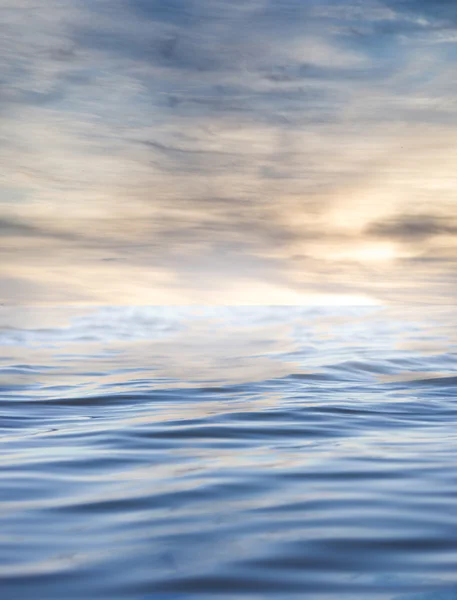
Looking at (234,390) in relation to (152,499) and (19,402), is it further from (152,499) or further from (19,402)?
(152,499)

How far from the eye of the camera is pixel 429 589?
233 centimetres

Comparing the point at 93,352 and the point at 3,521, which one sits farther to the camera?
the point at 93,352

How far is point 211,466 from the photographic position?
14.0 feet

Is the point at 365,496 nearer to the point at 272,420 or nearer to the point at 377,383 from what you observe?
the point at 272,420

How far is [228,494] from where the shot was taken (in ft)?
11.8

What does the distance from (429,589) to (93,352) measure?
14043 mm

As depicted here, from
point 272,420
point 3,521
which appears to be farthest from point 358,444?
point 3,521

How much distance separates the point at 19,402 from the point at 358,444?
12.9ft

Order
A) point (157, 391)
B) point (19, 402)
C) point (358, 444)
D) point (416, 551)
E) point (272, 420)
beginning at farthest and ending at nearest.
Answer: point (157, 391) < point (19, 402) < point (272, 420) < point (358, 444) < point (416, 551)

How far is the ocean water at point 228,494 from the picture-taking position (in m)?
2.44

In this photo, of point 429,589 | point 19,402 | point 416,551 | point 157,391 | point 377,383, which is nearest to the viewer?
point 429,589

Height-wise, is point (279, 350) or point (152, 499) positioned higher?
point (152, 499)

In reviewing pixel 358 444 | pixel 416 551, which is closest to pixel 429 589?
pixel 416 551

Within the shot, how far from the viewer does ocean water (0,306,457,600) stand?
2.44 meters
